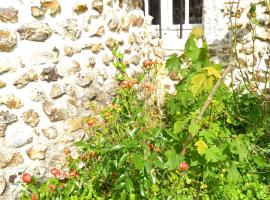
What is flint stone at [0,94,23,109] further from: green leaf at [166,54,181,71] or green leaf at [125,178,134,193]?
green leaf at [166,54,181,71]

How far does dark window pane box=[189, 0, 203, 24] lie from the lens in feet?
15.0

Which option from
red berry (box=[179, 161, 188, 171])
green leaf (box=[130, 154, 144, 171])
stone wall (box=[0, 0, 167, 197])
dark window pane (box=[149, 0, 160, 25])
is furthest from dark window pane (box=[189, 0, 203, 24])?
green leaf (box=[130, 154, 144, 171])

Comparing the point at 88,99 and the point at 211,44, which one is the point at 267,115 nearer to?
the point at 211,44

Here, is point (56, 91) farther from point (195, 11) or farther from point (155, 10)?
point (195, 11)

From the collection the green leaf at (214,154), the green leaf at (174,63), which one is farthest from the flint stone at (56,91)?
the green leaf at (214,154)

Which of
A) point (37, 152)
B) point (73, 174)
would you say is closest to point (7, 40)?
point (37, 152)

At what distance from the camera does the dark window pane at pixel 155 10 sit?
4804 millimetres

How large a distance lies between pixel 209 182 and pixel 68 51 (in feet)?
6.17

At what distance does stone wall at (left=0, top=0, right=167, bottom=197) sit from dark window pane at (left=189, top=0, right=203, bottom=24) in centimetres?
151

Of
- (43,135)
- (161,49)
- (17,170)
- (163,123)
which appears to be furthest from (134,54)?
(17,170)

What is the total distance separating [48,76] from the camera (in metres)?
2.85

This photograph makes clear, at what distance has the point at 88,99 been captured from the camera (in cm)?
327

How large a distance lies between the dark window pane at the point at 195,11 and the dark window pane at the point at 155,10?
50 centimetres

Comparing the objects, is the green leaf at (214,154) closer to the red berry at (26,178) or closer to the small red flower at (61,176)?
the small red flower at (61,176)
